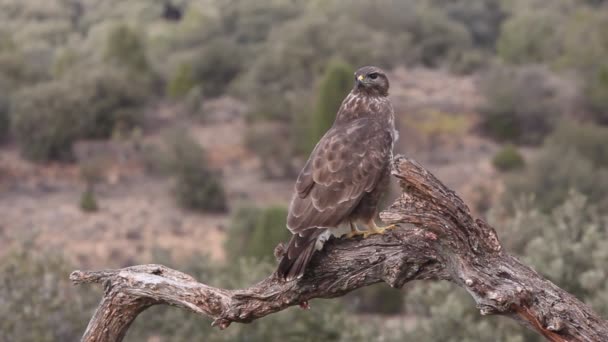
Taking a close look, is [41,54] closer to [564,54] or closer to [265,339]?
[564,54]

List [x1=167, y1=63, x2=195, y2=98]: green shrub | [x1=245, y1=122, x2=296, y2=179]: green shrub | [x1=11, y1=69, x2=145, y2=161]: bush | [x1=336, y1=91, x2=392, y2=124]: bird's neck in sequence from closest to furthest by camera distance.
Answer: [x1=336, y1=91, x2=392, y2=124]: bird's neck → [x1=245, y1=122, x2=296, y2=179]: green shrub → [x1=11, y1=69, x2=145, y2=161]: bush → [x1=167, y1=63, x2=195, y2=98]: green shrub

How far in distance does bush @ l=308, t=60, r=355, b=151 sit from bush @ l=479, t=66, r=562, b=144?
23.5ft

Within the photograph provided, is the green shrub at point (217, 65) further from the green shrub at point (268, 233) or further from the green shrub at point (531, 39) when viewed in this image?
the green shrub at point (268, 233)

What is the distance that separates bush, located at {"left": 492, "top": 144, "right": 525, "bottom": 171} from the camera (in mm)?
29631

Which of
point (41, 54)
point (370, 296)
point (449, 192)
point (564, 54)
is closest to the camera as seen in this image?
point (449, 192)

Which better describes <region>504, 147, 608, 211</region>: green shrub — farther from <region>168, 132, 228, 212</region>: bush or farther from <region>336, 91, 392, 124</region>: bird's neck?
<region>336, 91, 392, 124</region>: bird's neck

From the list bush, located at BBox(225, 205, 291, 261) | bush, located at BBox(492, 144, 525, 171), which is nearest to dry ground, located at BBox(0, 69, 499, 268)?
bush, located at BBox(492, 144, 525, 171)

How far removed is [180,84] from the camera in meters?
39.0

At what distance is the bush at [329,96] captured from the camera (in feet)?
93.7

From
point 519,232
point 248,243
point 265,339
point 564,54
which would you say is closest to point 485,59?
point 564,54

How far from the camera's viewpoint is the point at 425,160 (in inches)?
1225

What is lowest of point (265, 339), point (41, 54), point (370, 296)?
point (370, 296)

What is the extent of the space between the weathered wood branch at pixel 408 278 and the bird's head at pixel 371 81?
100 centimetres

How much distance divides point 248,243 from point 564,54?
2387 cm
